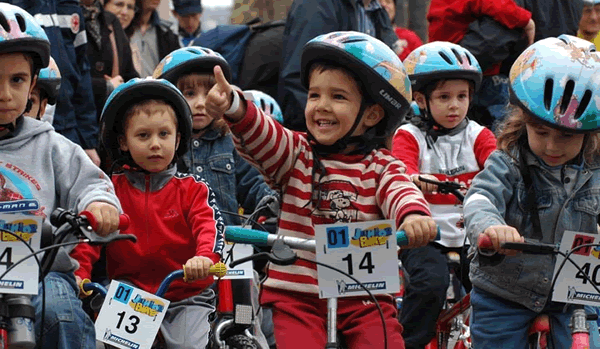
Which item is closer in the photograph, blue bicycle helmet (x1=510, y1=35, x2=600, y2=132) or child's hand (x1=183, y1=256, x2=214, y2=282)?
blue bicycle helmet (x1=510, y1=35, x2=600, y2=132)

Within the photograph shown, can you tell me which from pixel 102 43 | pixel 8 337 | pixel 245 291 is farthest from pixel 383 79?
pixel 102 43

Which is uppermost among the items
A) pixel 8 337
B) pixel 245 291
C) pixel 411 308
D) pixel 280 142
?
pixel 280 142

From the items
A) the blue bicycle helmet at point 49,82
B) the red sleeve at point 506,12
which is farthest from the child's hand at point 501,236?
the red sleeve at point 506,12

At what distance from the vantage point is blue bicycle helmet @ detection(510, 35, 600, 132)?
20.7ft

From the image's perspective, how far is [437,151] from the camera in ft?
31.0

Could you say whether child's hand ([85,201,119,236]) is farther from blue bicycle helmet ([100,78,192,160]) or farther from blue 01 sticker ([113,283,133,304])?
blue bicycle helmet ([100,78,192,160])

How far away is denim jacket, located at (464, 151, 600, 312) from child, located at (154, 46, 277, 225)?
2499 millimetres

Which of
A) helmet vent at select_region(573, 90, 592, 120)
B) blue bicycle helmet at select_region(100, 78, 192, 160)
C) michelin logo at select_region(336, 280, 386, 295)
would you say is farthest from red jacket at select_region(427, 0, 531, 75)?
michelin logo at select_region(336, 280, 386, 295)

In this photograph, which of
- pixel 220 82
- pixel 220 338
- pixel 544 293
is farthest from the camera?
pixel 220 338

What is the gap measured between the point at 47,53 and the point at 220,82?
105cm

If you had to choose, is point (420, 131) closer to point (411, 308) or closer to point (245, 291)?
point (411, 308)

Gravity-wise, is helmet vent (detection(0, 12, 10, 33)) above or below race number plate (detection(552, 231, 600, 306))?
above

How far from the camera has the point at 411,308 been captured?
29.8ft

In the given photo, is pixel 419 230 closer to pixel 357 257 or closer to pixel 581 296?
pixel 357 257
